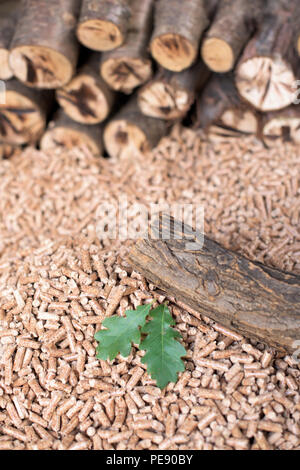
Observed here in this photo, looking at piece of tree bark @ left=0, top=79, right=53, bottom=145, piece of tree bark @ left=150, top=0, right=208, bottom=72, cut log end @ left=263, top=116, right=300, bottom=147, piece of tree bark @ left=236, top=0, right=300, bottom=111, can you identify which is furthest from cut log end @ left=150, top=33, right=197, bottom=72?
piece of tree bark @ left=0, top=79, right=53, bottom=145

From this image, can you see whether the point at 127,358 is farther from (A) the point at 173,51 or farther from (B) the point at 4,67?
(B) the point at 4,67

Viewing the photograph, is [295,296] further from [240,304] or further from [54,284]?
[54,284]

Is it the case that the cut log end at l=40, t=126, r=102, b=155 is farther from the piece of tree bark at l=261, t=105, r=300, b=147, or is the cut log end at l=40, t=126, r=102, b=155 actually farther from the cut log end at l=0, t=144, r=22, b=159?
the piece of tree bark at l=261, t=105, r=300, b=147

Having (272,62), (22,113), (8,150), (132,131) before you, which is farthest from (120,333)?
(8,150)

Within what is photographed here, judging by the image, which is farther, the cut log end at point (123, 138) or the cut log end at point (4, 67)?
the cut log end at point (123, 138)

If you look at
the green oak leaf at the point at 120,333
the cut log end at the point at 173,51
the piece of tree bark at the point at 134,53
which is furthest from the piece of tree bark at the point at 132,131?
the green oak leaf at the point at 120,333

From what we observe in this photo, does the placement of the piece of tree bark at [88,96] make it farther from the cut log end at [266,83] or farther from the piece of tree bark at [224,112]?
the cut log end at [266,83]
